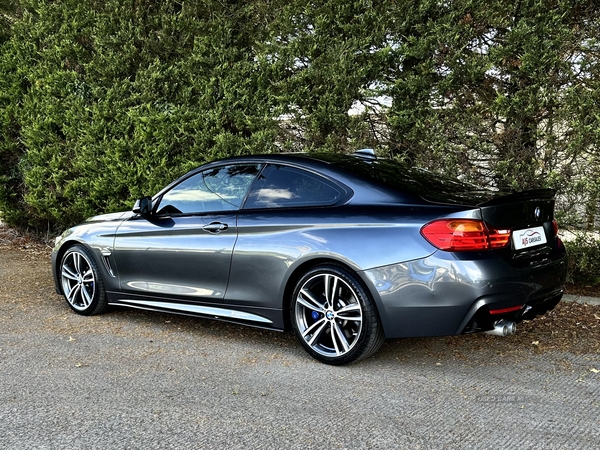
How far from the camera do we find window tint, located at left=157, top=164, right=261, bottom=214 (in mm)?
5105

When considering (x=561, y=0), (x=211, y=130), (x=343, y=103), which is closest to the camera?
(x=561, y=0)

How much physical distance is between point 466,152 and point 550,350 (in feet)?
8.17

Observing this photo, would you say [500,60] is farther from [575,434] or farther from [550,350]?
[575,434]

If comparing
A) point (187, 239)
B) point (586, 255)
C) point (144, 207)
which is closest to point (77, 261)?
point (144, 207)

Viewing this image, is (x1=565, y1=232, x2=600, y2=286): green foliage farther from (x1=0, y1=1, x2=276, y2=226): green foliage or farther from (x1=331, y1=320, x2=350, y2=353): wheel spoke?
(x1=0, y1=1, x2=276, y2=226): green foliage

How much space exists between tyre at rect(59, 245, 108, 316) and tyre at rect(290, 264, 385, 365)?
223cm

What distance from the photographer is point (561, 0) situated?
598 centimetres

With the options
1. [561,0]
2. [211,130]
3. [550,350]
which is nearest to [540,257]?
[550,350]

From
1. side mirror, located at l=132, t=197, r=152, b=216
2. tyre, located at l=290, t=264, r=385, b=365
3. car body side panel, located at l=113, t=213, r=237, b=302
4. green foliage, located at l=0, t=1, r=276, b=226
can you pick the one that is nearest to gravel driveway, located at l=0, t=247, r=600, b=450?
tyre, located at l=290, t=264, r=385, b=365

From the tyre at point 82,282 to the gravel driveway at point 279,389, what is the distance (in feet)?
0.89

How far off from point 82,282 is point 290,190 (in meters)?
2.47

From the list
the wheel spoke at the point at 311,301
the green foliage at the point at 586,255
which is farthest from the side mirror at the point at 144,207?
the green foliage at the point at 586,255

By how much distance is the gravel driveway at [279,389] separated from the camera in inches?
129

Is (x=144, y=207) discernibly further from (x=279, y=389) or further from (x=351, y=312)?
(x=279, y=389)
